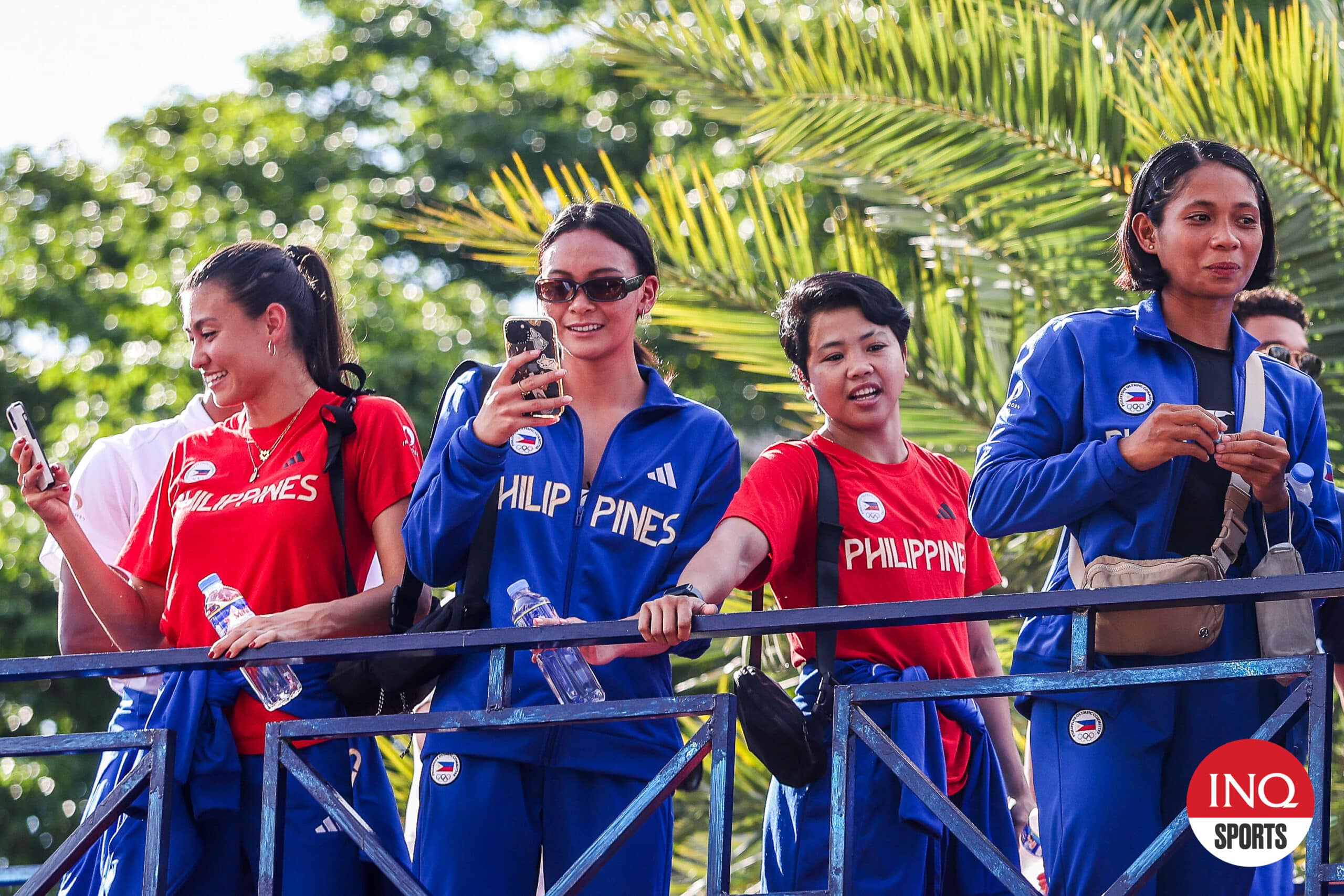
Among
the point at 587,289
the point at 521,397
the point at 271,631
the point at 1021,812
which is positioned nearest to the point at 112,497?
the point at 271,631

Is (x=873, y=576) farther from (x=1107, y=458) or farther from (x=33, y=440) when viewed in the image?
(x=33, y=440)

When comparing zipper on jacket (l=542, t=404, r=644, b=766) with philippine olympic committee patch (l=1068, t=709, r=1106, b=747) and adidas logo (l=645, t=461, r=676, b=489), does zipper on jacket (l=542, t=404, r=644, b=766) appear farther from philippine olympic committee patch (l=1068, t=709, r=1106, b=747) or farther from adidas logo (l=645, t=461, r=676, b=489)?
philippine olympic committee patch (l=1068, t=709, r=1106, b=747)

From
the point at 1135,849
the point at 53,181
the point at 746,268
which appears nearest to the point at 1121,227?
the point at 1135,849

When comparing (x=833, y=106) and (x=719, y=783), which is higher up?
(x=833, y=106)

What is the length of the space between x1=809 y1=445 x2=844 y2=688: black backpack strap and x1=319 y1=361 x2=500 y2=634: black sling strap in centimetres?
69

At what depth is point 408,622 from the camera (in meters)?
3.58

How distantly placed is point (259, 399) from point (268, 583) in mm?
487

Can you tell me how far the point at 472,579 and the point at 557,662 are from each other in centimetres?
24

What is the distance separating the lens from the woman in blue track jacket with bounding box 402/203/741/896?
10.8 ft

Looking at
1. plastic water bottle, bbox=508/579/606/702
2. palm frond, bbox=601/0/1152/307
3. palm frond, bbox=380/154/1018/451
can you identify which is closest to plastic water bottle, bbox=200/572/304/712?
plastic water bottle, bbox=508/579/606/702

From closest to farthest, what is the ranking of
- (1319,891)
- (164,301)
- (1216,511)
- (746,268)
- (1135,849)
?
(1319,891) → (1135,849) → (1216,511) → (746,268) → (164,301)

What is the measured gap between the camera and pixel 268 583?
11.8 ft

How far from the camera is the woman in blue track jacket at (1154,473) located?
3012 millimetres

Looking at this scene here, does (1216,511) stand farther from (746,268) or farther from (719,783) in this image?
(746,268)
